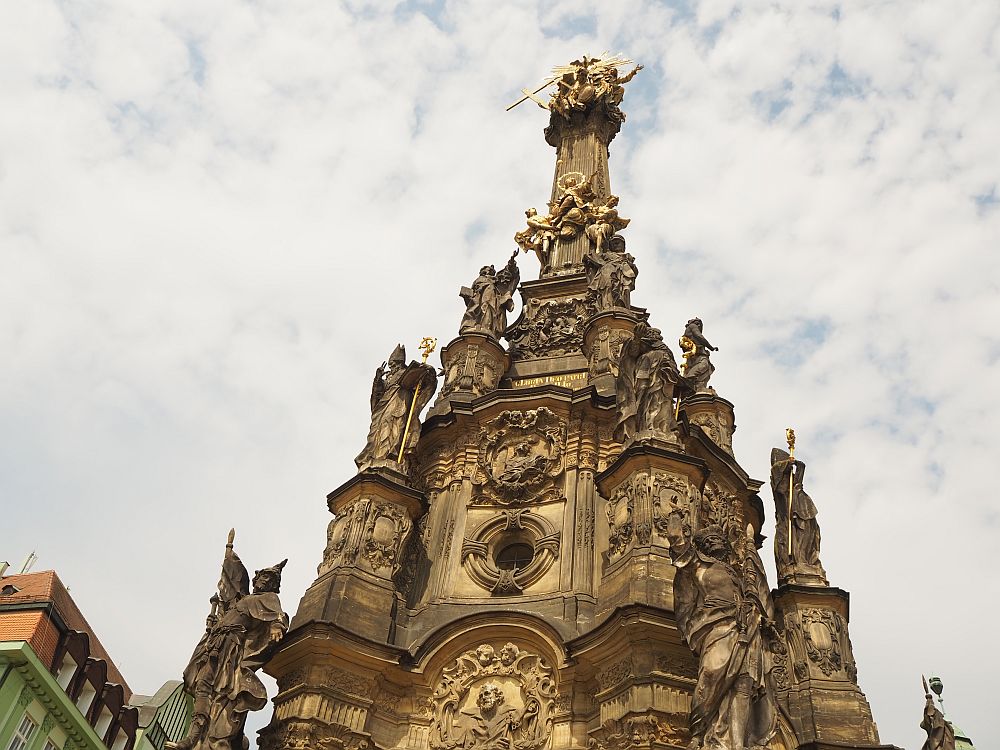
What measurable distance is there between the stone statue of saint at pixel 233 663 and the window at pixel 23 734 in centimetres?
941

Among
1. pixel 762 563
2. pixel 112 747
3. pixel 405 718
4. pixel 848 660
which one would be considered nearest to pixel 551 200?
pixel 762 563

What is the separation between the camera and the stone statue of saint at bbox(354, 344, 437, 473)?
16.6 m

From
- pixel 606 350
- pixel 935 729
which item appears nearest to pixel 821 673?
pixel 935 729

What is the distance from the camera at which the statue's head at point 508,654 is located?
1355cm

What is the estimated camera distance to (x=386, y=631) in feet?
46.7

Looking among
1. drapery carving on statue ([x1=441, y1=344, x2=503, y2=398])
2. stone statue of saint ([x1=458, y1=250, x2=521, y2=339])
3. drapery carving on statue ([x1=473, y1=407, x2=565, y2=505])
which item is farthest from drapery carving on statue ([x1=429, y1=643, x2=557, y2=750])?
stone statue of saint ([x1=458, y1=250, x2=521, y2=339])

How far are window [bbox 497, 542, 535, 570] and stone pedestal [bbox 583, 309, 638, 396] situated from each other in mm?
3953

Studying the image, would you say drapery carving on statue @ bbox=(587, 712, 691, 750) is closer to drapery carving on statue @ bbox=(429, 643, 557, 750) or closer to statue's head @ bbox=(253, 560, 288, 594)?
drapery carving on statue @ bbox=(429, 643, 557, 750)

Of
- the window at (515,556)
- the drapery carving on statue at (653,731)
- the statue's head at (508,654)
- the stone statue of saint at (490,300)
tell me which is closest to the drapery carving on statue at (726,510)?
the window at (515,556)

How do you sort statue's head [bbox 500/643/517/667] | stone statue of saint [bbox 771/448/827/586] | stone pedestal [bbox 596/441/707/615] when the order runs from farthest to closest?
1. stone statue of saint [bbox 771/448/827/586]
2. statue's head [bbox 500/643/517/667]
3. stone pedestal [bbox 596/441/707/615]

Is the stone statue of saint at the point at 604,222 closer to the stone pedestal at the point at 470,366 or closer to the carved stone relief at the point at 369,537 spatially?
the stone pedestal at the point at 470,366

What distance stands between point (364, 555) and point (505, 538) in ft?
7.94

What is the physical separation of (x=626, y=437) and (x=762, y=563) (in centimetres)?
505

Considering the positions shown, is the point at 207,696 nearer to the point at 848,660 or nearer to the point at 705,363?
the point at 848,660
